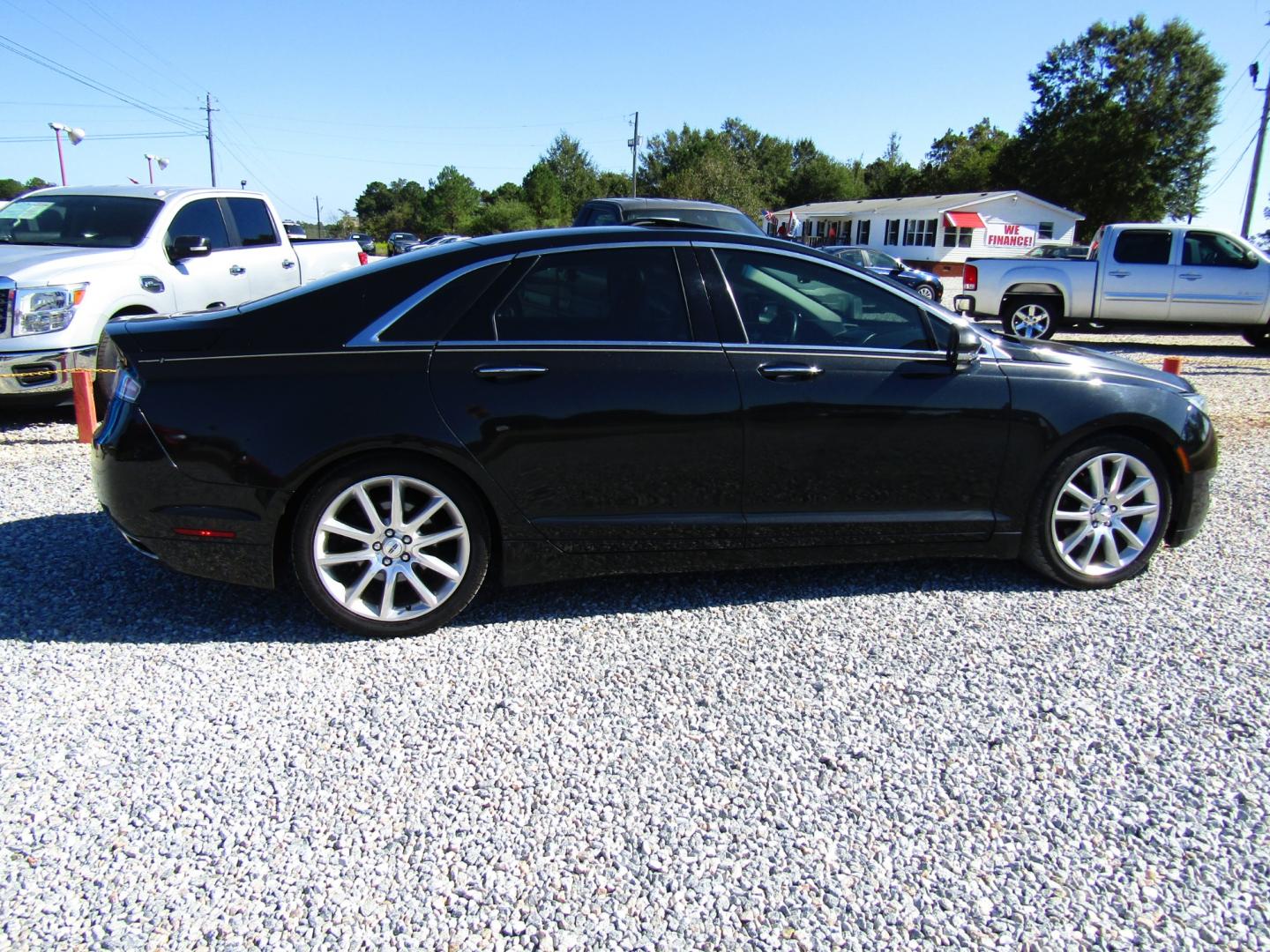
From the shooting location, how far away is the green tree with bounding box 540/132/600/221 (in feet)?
272

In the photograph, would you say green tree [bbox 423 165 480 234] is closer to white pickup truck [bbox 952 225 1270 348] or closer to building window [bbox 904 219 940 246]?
building window [bbox 904 219 940 246]

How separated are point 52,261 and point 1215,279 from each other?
49.8 feet

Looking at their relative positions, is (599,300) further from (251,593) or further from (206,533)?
(251,593)

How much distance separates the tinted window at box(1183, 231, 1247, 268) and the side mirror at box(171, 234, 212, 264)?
13721 mm

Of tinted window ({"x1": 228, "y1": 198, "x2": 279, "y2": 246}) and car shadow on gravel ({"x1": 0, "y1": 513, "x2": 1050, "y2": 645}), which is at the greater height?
tinted window ({"x1": 228, "y1": 198, "x2": 279, "y2": 246})

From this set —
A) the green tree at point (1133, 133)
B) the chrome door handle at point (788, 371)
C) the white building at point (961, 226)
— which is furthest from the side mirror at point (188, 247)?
the green tree at point (1133, 133)

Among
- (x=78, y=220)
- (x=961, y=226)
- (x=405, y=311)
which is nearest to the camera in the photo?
(x=405, y=311)

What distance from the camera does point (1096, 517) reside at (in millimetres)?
4316

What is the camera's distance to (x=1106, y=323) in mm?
14477

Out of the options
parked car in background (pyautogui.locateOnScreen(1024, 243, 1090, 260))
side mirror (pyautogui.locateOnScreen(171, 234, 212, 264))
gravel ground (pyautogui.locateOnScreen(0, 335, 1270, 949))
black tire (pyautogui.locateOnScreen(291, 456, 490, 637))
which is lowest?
gravel ground (pyautogui.locateOnScreen(0, 335, 1270, 949))

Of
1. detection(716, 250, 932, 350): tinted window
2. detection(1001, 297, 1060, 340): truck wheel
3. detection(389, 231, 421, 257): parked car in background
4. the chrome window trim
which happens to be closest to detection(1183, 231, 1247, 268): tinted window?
detection(1001, 297, 1060, 340): truck wheel

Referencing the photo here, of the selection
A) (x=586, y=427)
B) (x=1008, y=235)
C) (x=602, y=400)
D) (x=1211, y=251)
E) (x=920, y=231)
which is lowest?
(x=586, y=427)

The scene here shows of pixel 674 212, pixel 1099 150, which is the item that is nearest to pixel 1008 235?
pixel 1099 150

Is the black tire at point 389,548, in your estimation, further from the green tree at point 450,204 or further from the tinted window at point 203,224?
the green tree at point 450,204
